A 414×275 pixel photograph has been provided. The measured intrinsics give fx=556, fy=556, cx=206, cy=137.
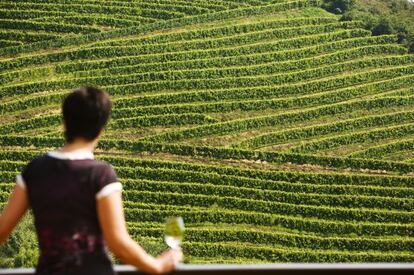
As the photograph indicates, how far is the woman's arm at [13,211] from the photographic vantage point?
373 centimetres

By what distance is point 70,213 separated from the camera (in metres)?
3.62

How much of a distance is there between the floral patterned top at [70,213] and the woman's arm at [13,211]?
77 mm

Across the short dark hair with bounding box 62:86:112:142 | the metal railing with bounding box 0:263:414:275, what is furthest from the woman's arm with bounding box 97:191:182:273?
the short dark hair with bounding box 62:86:112:142

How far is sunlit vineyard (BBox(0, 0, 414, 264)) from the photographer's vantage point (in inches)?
1259

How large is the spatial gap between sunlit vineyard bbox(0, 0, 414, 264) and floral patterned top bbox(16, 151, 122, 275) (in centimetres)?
2484

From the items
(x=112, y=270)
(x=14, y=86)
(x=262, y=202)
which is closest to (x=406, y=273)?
(x=112, y=270)

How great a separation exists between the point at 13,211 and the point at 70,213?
17.3 inches

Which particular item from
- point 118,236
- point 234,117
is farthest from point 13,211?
point 234,117

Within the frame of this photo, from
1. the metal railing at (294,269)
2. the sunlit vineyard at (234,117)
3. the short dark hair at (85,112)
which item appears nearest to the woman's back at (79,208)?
the short dark hair at (85,112)

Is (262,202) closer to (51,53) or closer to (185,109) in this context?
(185,109)

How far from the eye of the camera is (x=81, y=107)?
369cm

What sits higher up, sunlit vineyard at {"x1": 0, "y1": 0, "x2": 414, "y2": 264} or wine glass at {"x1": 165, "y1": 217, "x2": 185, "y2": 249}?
wine glass at {"x1": 165, "y1": 217, "x2": 185, "y2": 249}

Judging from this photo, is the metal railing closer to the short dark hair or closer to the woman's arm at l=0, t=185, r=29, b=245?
the woman's arm at l=0, t=185, r=29, b=245

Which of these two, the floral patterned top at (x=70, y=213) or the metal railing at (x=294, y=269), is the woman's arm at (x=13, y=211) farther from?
the metal railing at (x=294, y=269)
